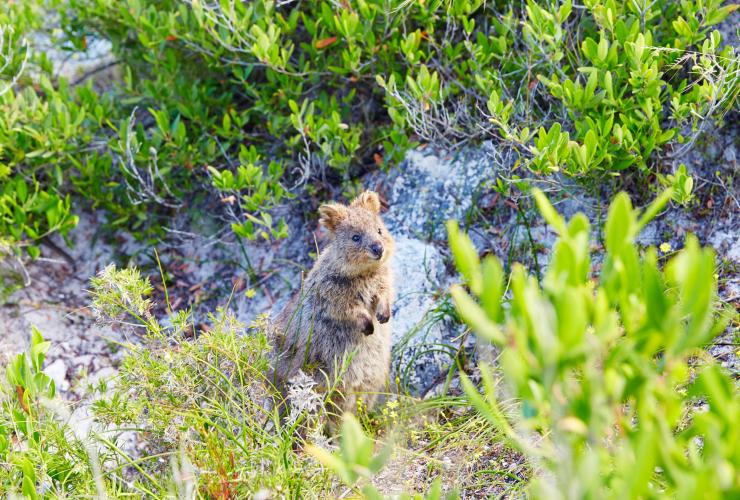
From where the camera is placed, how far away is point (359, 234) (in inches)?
190

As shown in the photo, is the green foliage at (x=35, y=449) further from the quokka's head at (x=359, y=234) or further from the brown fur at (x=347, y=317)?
the quokka's head at (x=359, y=234)

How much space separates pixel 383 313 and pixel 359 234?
541 millimetres

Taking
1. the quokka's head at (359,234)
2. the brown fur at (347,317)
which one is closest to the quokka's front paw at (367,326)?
the brown fur at (347,317)

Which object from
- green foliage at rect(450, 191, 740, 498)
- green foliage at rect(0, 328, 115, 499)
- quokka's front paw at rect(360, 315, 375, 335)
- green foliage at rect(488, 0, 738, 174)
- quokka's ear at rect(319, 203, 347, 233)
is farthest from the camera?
quokka's ear at rect(319, 203, 347, 233)

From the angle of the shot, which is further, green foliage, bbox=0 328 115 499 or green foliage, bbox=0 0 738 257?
green foliage, bbox=0 0 738 257

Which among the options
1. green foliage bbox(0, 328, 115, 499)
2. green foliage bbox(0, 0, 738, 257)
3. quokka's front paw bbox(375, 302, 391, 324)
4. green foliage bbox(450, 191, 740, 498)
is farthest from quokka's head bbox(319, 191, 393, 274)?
green foliage bbox(450, 191, 740, 498)

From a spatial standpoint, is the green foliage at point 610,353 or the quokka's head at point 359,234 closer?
the green foliage at point 610,353

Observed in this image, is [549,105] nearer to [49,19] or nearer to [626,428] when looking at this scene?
[626,428]

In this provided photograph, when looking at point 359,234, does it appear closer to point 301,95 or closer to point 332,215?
point 332,215

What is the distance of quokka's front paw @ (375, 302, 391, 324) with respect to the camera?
189 inches

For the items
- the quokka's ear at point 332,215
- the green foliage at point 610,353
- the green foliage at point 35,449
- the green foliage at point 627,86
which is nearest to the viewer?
the green foliage at point 610,353

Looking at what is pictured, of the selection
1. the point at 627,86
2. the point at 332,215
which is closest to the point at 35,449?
the point at 332,215

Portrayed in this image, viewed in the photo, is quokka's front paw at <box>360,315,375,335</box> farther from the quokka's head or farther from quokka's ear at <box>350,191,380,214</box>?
quokka's ear at <box>350,191,380,214</box>

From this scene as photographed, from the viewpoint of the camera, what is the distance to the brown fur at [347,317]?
4.70m
